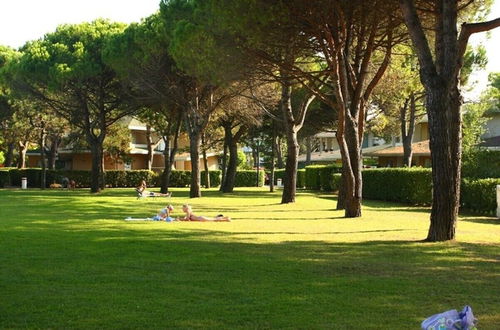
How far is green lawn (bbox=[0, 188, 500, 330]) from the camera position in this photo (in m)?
5.97

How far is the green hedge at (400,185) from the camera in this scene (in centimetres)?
2597

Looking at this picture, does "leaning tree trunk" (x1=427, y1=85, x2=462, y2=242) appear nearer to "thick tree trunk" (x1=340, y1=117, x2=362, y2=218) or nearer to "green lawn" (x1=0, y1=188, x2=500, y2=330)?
"green lawn" (x1=0, y1=188, x2=500, y2=330)

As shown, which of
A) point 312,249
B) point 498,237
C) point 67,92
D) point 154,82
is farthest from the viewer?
point 67,92

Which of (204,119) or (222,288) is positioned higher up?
(204,119)

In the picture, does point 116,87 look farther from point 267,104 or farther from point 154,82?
point 267,104

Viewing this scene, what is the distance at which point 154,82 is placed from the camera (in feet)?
100

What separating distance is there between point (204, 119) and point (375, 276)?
2395 cm

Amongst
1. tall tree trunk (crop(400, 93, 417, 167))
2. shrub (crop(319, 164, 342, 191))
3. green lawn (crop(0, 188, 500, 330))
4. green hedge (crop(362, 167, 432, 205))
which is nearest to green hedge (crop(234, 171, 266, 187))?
→ shrub (crop(319, 164, 342, 191))

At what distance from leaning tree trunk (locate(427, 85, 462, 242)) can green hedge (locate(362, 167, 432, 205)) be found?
44.8 feet

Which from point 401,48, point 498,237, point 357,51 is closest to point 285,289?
point 498,237

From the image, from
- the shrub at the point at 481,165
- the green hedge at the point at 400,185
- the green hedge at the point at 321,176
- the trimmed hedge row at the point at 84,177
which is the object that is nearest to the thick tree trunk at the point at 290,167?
the green hedge at the point at 400,185

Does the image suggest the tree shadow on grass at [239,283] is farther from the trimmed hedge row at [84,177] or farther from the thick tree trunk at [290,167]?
the trimmed hedge row at [84,177]

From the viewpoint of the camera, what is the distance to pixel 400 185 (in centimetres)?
2828

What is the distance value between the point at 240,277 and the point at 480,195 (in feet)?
A: 51.4
